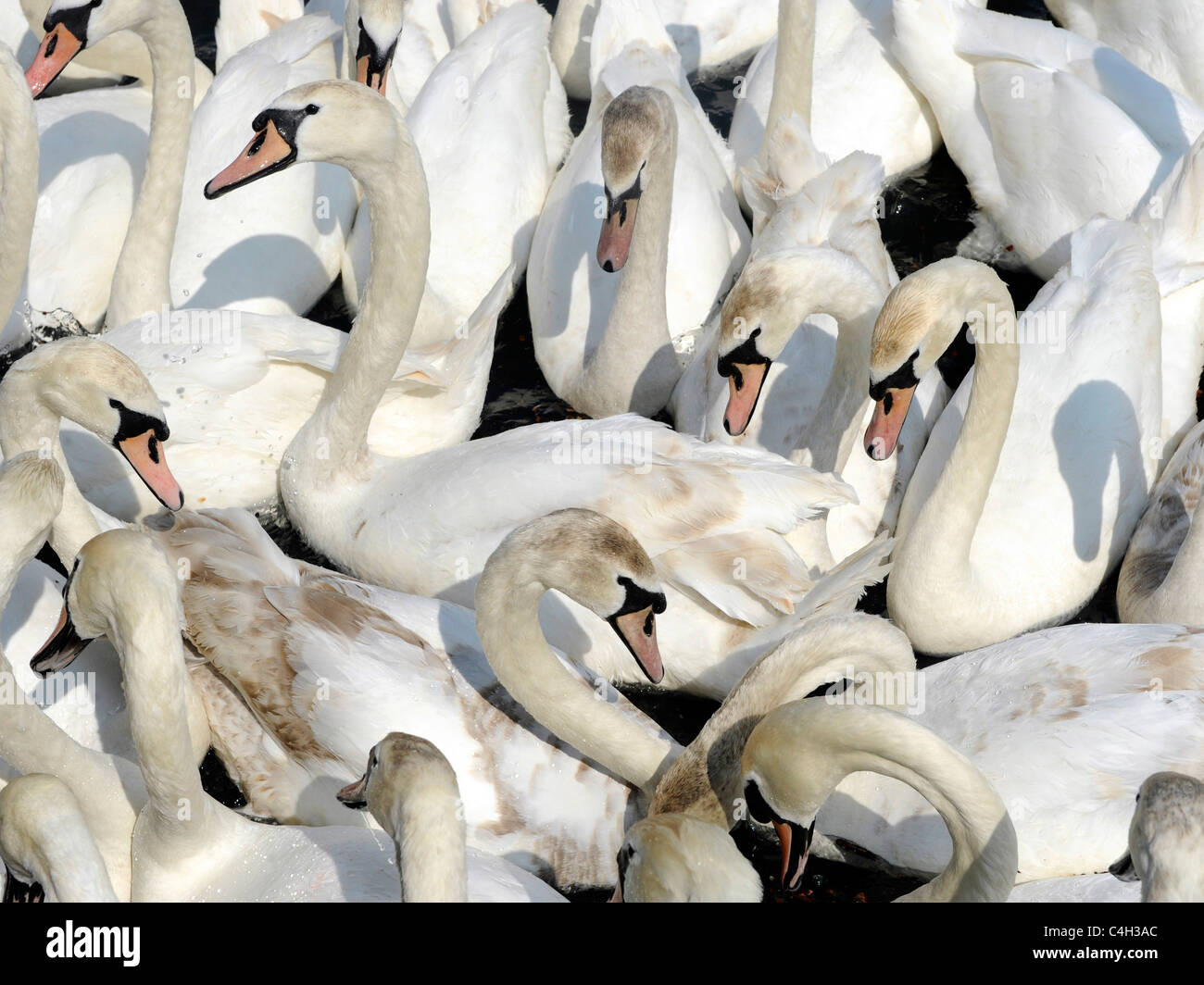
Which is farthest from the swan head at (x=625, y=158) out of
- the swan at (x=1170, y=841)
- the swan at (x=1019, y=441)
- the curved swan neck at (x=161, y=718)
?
the swan at (x=1170, y=841)

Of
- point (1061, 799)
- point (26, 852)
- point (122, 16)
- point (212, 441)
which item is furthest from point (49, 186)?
point (1061, 799)

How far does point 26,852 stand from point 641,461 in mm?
2733

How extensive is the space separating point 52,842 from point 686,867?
5.89 ft

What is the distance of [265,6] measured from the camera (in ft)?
30.6

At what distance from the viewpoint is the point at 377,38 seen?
25.2 ft

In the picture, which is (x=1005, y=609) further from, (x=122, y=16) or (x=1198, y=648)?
(x=122, y=16)

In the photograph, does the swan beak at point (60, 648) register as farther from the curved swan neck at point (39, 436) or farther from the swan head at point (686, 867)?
the swan head at point (686, 867)

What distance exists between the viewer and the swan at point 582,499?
6.26m

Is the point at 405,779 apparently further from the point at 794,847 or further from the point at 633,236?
the point at 633,236

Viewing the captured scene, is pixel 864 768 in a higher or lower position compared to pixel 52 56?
lower

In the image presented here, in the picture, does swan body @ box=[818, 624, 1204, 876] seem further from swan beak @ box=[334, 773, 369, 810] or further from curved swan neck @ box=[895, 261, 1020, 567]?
swan beak @ box=[334, 773, 369, 810]

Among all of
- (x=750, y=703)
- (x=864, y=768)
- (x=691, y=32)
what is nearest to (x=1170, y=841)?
(x=864, y=768)

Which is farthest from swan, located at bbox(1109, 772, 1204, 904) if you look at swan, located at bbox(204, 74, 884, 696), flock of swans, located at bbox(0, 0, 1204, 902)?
swan, located at bbox(204, 74, 884, 696)
